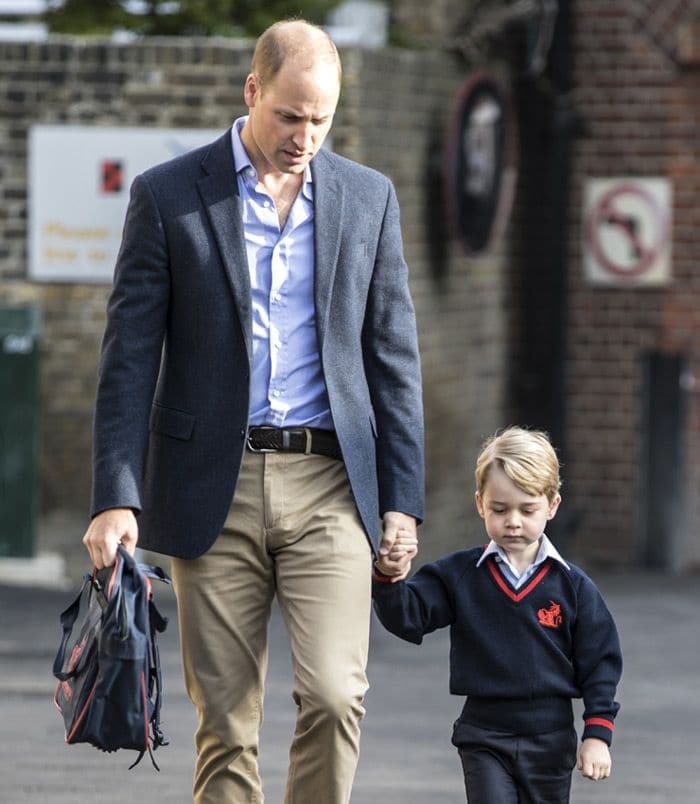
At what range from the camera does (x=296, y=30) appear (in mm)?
3977

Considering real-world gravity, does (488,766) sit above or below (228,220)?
below

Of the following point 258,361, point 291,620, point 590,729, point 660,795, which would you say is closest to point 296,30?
point 258,361

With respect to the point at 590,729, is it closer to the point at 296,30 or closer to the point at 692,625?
the point at 296,30

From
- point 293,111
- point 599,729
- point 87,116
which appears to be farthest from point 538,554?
point 87,116

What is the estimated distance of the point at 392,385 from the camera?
431 cm

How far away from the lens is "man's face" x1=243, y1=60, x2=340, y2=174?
3.95m

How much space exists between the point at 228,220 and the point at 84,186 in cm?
550

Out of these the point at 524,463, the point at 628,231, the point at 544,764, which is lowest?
the point at 544,764

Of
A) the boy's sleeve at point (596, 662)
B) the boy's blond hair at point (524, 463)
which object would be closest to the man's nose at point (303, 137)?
the boy's blond hair at point (524, 463)

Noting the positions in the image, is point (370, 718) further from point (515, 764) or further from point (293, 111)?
point (293, 111)

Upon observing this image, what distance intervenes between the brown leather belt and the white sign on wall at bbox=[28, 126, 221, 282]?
215 inches

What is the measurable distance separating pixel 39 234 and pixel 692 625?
371 cm

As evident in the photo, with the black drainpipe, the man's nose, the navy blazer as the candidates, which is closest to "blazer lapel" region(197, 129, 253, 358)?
the navy blazer

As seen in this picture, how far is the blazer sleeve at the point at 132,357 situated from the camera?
4070mm
